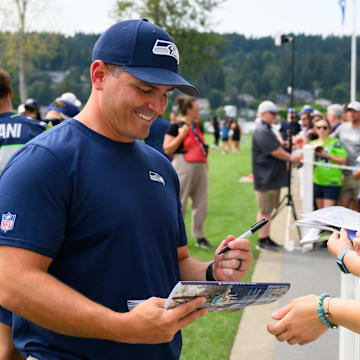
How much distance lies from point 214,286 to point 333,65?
83.0m

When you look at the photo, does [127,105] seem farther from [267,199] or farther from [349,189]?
[349,189]

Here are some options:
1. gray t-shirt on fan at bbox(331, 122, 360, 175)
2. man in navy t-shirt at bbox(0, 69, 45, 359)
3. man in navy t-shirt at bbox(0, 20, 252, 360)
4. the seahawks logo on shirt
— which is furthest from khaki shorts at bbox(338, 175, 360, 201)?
the seahawks logo on shirt

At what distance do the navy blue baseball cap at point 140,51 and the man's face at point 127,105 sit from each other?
45 mm

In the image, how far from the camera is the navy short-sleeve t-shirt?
166cm

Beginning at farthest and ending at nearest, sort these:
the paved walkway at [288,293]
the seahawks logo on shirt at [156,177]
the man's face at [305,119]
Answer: the man's face at [305,119] → the paved walkway at [288,293] → the seahawks logo on shirt at [156,177]

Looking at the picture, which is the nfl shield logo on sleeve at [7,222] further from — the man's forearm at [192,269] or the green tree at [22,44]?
the green tree at [22,44]

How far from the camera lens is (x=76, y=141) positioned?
6.04 ft

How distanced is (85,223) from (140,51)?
62cm

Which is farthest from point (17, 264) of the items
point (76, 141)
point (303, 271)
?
point (303, 271)

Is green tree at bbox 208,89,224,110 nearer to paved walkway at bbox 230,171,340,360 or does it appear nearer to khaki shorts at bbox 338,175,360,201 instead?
paved walkway at bbox 230,171,340,360

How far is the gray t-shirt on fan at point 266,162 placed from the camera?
782cm

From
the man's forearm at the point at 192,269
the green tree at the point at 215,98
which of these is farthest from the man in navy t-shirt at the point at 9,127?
the green tree at the point at 215,98

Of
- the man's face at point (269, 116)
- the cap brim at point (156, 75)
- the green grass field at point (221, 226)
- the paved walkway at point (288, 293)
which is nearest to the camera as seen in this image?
the cap brim at point (156, 75)

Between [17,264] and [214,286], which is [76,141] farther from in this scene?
[214,286]
